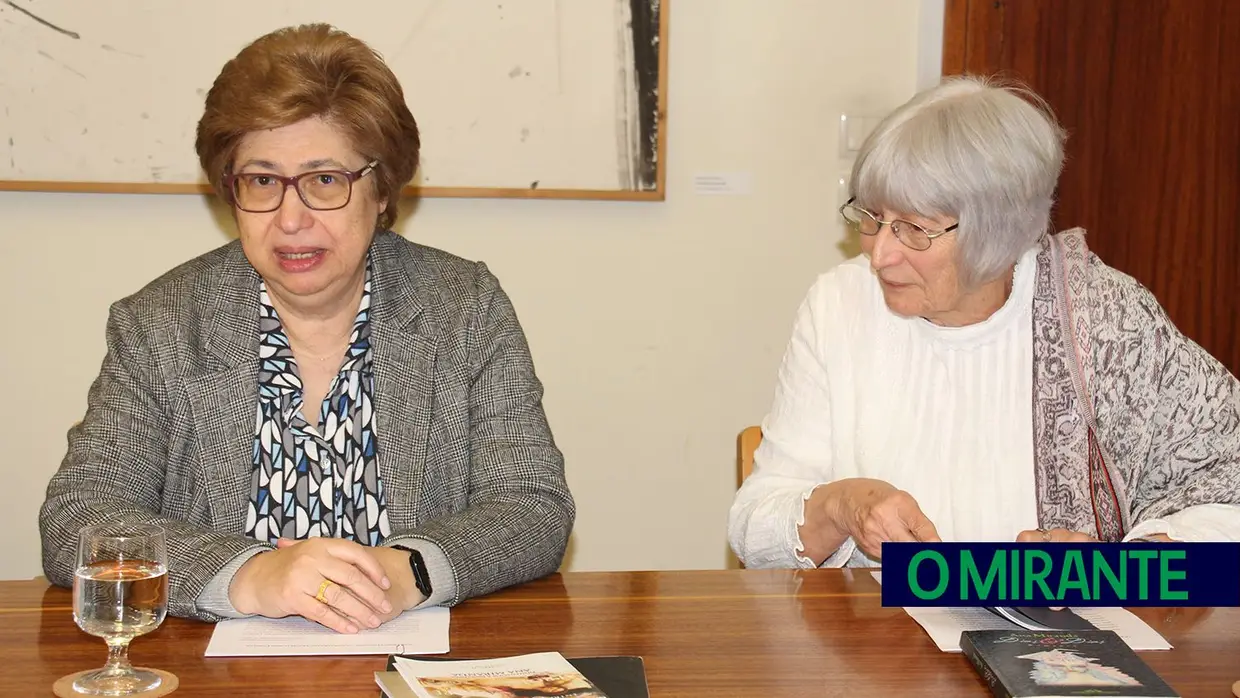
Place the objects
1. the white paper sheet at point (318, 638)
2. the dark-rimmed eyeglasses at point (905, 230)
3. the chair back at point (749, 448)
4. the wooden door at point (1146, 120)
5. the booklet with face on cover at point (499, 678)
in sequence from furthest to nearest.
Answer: the wooden door at point (1146, 120)
the chair back at point (749, 448)
the dark-rimmed eyeglasses at point (905, 230)
the white paper sheet at point (318, 638)
the booklet with face on cover at point (499, 678)

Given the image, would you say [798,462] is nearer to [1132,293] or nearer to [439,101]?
[1132,293]

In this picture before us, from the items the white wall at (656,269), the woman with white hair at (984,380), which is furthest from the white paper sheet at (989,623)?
the white wall at (656,269)

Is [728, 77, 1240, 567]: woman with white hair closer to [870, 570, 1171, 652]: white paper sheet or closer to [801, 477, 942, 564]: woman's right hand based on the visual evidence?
[801, 477, 942, 564]: woman's right hand

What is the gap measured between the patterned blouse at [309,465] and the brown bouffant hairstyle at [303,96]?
319 mm

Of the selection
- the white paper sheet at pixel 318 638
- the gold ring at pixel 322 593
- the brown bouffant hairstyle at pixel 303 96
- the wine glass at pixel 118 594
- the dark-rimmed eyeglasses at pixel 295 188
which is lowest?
the white paper sheet at pixel 318 638

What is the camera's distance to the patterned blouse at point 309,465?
6.71 ft

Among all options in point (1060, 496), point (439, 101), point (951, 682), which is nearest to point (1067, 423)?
point (1060, 496)

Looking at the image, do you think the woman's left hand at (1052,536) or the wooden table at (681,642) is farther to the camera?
the woman's left hand at (1052,536)

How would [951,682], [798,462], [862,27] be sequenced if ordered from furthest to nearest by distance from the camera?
[862,27] < [798,462] < [951,682]

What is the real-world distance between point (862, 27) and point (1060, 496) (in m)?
1.61

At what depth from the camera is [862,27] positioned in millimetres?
3273

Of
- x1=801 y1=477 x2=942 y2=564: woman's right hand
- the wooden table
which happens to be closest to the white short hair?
x1=801 y1=477 x2=942 y2=564: woman's right hand

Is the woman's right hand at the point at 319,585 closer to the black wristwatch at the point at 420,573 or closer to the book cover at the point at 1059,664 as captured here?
the black wristwatch at the point at 420,573

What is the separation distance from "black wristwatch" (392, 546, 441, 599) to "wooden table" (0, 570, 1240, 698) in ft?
0.18
